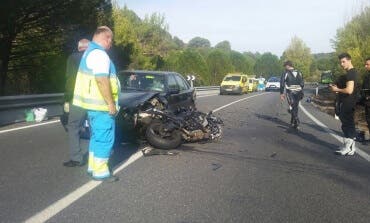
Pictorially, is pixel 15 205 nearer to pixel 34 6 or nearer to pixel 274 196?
pixel 274 196

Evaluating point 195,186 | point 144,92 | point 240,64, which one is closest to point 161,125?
point 144,92

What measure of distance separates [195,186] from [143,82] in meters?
5.53

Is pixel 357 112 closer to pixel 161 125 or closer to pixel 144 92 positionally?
pixel 144 92

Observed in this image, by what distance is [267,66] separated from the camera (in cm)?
11462

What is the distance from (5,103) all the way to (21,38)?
30.0ft

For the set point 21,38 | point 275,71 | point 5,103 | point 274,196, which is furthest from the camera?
point 275,71

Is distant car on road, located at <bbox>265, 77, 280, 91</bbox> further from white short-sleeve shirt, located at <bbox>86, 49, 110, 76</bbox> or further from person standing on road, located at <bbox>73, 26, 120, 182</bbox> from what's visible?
white short-sleeve shirt, located at <bbox>86, 49, 110, 76</bbox>

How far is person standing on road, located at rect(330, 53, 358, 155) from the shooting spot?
8.84 metres

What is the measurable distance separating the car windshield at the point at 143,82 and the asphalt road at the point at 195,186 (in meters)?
2.04

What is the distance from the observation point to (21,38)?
2159cm

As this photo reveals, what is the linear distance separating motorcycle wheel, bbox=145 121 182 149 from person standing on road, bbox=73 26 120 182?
2.67 meters

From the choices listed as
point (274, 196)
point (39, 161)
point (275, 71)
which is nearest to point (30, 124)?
point (39, 161)

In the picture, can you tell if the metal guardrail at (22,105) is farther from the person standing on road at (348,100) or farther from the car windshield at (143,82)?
the person standing on road at (348,100)

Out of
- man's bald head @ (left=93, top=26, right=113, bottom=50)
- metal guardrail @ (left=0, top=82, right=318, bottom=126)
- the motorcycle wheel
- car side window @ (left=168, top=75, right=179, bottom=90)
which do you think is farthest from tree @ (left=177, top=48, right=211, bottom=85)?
man's bald head @ (left=93, top=26, right=113, bottom=50)
